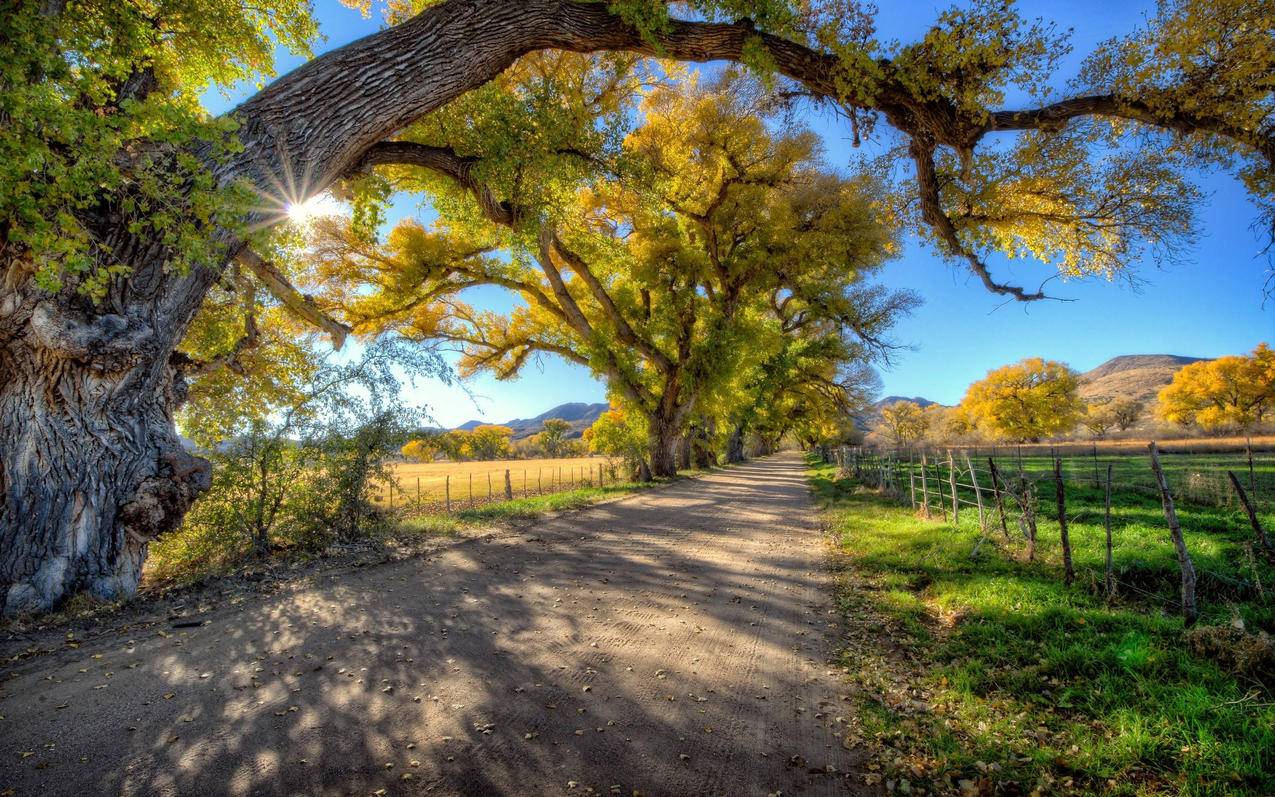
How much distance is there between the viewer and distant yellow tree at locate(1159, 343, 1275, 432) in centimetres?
5469

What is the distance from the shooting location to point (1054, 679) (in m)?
3.55

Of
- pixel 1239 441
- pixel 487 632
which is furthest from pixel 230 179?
pixel 1239 441

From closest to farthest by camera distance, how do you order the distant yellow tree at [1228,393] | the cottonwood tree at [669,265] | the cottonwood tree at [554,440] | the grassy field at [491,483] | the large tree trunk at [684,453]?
the cottonwood tree at [669,265] < the grassy field at [491,483] < the large tree trunk at [684,453] < the distant yellow tree at [1228,393] < the cottonwood tree at [554,440]

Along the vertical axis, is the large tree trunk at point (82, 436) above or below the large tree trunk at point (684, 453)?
above

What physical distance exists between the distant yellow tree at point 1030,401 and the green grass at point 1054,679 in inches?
2696

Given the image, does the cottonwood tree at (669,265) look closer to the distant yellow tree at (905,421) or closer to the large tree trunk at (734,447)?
the large tree trunk at (734,447)

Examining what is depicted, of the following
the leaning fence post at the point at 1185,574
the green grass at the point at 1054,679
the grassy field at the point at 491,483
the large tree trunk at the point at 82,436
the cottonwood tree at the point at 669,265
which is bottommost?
the grassy field at the point at 491,483

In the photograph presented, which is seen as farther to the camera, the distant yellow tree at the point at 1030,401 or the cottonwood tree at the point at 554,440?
the cottonwood tree at the point at 554,440

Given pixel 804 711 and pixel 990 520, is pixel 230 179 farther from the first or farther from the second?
pixel 990 520

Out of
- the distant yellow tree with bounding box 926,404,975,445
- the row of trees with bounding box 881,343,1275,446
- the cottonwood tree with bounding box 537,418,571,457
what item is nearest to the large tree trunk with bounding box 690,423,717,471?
the row of trees with bounding box 881,343,1275,446

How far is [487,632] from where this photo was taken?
14.4 ft

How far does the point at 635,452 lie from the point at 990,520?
14.2m

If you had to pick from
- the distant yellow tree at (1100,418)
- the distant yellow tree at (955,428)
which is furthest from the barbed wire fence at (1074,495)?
the distant yellow tree at (1100,418)

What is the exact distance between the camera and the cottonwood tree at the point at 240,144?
150 inches
